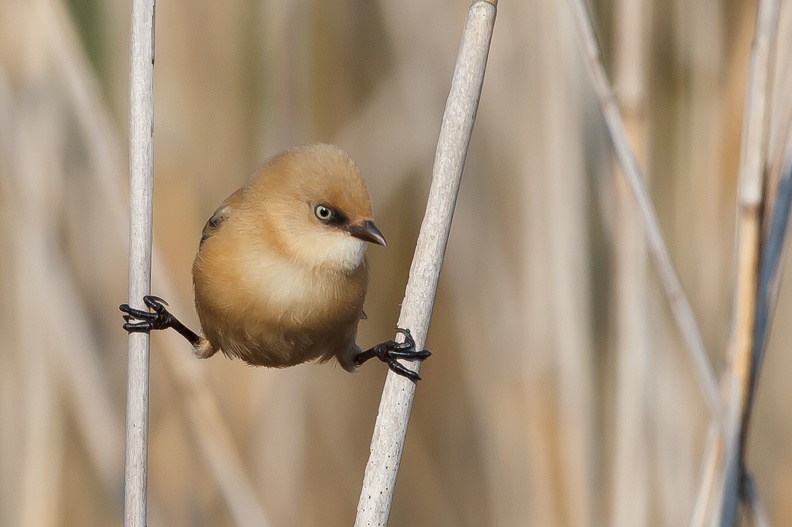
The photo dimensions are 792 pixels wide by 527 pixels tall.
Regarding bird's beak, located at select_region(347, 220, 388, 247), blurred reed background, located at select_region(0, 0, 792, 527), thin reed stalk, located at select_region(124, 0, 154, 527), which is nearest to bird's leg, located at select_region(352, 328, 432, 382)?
bird's beak, located at select_region(347, 220, 388, 247)

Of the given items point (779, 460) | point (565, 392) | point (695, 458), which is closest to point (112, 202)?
point (565, 392)

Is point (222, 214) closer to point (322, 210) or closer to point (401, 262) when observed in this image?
point (322, 210)

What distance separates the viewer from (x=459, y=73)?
123 centimetres

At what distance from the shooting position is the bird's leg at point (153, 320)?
1458 mm

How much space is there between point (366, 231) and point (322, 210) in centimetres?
10

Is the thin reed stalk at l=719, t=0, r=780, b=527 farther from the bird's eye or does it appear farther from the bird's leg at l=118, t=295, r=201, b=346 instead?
the bird's leg at l=118, t=295, r=201, b=346

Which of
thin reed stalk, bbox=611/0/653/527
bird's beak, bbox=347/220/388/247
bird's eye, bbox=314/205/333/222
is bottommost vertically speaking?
thin reed stalk, bbox=611/0/653/527

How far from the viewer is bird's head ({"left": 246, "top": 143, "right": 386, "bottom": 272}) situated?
148cm

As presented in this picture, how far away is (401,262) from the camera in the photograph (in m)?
2.52

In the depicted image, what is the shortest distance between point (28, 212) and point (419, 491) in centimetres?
121

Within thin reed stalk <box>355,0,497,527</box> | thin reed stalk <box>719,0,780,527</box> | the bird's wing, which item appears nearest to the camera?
thin reed stalk <box>355,0,497,527</box>

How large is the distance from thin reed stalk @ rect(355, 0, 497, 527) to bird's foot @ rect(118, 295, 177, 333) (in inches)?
17.3

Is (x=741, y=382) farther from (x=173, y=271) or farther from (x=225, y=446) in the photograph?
(x=173, y=271)

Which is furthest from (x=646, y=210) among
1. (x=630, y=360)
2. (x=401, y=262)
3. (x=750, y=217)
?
(x=401, y=262)
